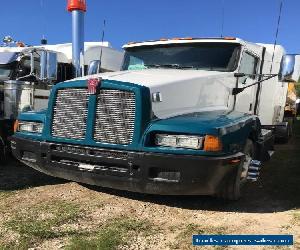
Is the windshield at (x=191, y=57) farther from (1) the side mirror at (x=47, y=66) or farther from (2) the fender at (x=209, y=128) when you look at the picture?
(1) the side mirror at (x=47, y=66)

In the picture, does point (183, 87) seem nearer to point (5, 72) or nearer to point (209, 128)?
point (209, 128)

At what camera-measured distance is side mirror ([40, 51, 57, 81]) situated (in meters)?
8.12

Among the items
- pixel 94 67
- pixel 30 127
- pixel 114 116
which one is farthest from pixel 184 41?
pixel 30 127

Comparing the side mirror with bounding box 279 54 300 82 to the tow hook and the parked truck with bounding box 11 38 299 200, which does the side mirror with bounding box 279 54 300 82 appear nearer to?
the parked truck with bounding box 11 38 299 200

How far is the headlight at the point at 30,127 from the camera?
6285 mm

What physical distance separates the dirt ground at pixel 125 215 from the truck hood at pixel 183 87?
125cm

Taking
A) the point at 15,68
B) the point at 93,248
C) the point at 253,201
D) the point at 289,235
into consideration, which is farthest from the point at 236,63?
the point at 15,68

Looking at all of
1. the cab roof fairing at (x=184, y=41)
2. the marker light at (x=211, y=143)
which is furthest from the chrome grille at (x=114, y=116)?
the cab roof fairing at (x=184, y=41)

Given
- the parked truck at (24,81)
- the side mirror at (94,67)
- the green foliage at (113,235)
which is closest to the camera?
the green foliage at (113,235)

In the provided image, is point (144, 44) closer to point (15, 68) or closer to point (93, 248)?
point (15, 68)

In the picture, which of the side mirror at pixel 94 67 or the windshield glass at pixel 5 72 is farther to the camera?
the windshield glass at pixel 5 72

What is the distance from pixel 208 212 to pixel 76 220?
5.33ft

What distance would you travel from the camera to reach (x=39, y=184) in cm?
700

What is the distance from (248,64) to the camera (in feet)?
24.8
